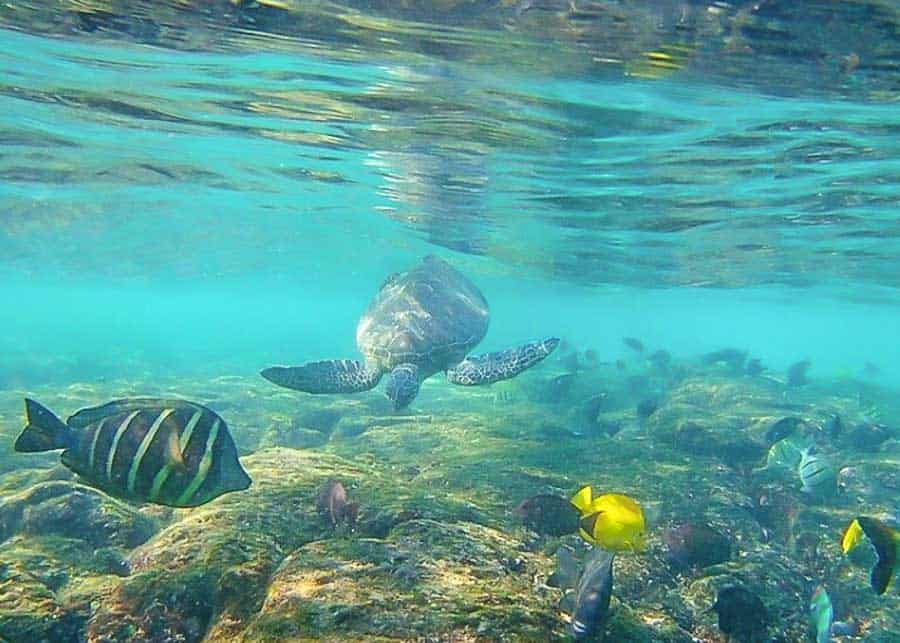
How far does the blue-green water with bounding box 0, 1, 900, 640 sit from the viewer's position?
32.4ft

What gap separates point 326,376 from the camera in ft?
35.2

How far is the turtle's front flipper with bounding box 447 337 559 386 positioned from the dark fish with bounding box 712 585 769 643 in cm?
529

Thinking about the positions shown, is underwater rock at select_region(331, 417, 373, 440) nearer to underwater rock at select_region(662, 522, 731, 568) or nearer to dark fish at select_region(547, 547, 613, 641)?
underwater rock at select_region(662, 522, 731, 568)

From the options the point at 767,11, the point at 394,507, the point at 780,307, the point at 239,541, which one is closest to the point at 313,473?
the point at 394,507

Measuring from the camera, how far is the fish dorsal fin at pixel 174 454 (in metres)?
3.82

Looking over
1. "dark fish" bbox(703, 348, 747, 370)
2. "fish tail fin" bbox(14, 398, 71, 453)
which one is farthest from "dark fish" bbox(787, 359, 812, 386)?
"fish tail fin" bbox(14, 398, 71, 453)

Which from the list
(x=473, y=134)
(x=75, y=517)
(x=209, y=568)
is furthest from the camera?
(x=473, y=134)

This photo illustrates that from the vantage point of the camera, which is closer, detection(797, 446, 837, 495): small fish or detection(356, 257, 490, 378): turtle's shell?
detection(797, 446, 837, 495): small fish

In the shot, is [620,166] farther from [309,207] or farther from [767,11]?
[309,207]

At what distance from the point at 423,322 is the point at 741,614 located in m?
8.08

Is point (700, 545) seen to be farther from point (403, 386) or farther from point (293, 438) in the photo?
point (293, 438)

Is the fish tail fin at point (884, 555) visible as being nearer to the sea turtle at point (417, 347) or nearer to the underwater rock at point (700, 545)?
the underwater rock at point (700, 545)

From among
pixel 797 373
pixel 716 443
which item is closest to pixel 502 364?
pixel 716 443

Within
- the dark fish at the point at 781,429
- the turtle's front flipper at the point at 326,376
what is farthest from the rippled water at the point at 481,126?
the dark fish at the point at 781,429
